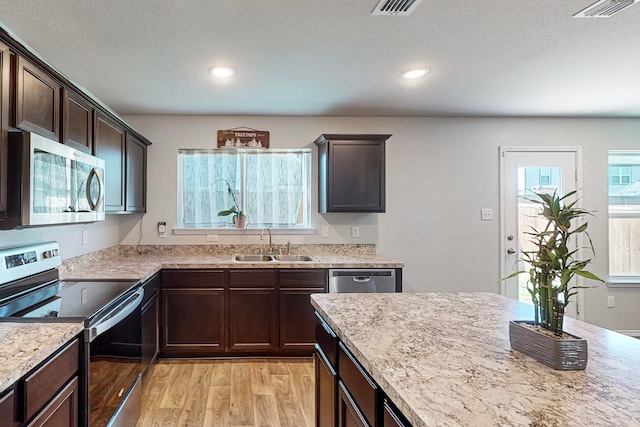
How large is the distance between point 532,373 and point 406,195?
3014 millimetres

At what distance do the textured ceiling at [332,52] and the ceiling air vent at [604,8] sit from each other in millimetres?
67

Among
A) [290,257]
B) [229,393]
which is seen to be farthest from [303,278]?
[229,393]

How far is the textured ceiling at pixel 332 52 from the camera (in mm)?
1866

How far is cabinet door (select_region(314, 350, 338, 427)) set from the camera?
4.93 feet

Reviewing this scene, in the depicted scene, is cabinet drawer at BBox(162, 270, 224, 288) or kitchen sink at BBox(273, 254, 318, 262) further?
kitchen sink at BBox(273, 254, 318, 262)

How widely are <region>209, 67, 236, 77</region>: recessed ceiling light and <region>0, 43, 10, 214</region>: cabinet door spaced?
48.9 inches

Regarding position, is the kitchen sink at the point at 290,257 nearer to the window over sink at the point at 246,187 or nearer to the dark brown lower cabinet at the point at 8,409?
the window over sink at the point at 246,187

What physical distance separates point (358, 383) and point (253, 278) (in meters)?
2.08

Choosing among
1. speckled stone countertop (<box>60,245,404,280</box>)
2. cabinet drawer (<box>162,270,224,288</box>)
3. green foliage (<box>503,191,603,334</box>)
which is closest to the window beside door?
speckled stone countertop (<box>60,245,404,280</box>)

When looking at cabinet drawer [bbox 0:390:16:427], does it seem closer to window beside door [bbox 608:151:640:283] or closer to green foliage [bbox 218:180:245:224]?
green foliage [bbox 218:180:245:224]

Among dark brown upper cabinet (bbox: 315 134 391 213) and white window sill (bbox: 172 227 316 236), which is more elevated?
dark brown upper cabinet (bbox: 315 134 391 213)

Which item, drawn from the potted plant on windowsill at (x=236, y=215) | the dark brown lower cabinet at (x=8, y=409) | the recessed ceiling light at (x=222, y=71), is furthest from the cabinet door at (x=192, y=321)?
the dark brown lower cabinet at (x=8, y=409)

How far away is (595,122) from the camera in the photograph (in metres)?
3.93

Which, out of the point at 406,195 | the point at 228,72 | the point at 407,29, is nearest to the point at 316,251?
the point at 406,195
